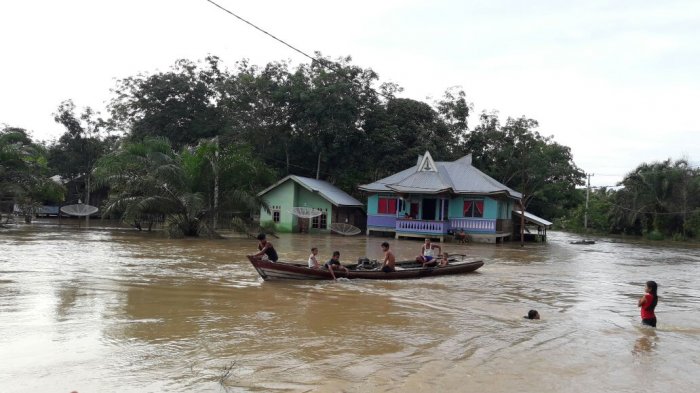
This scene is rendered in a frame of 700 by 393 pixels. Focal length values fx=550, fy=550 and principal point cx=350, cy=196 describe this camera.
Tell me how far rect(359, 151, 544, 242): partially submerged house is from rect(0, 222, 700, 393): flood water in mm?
14468

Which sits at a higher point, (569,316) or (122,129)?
(122,129)

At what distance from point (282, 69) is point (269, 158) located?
694 cm

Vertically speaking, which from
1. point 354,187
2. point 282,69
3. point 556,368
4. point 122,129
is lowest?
point 556,368

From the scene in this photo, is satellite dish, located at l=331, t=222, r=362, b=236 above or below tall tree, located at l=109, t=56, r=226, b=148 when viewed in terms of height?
below

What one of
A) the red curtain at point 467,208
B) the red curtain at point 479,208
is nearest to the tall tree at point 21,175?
the red curtain at point 467,208

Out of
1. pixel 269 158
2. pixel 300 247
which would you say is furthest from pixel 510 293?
pixel 269 158

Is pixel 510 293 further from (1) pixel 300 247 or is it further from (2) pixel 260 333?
(1) pixel 300 247

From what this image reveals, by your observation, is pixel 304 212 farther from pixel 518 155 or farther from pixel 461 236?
pixel 518 155

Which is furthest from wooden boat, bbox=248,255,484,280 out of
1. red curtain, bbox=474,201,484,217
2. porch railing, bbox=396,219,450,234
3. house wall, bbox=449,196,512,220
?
red curtain, bbox=474,201,484,217

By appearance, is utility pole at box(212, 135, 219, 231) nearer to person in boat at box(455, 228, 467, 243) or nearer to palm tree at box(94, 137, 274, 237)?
palm tree at box(94, 137, 274, 237)

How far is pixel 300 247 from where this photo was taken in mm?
24719

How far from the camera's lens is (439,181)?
3198cm

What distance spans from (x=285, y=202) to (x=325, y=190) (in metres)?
2.78

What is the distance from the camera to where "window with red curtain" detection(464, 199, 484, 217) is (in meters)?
32.3
